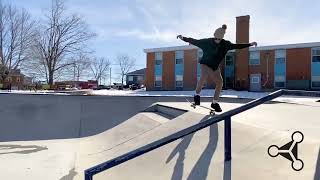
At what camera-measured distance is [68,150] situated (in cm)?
867

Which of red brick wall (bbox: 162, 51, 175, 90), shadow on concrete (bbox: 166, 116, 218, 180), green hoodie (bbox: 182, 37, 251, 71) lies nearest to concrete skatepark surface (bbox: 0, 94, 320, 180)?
shadow on concrete (bbox: 166, 116, 218, 180)

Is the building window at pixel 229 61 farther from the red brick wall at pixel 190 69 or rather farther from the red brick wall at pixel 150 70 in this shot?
the red brick wall at pixel 150 70

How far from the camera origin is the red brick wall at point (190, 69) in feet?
154

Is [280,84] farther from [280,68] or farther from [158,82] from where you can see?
[158,82]

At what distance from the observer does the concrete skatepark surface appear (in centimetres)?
447

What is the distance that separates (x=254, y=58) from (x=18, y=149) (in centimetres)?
3765

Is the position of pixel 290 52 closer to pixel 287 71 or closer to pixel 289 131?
pixel 287 71

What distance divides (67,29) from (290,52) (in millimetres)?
31379

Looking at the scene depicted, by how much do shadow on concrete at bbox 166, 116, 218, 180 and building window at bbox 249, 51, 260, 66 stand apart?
128 ft

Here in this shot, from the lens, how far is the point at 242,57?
144ft

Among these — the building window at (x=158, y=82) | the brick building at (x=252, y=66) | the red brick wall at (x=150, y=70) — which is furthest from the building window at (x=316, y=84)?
Result: the red brick wall at (x=150, y=70)

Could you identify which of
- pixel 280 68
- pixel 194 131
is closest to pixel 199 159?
pixel 194 131

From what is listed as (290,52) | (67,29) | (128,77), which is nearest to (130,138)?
(290,52)

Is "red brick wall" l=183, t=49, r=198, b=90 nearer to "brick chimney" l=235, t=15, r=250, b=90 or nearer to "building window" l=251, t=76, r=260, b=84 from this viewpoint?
"brick chimney" l=235, t=15, r=250, b=90
